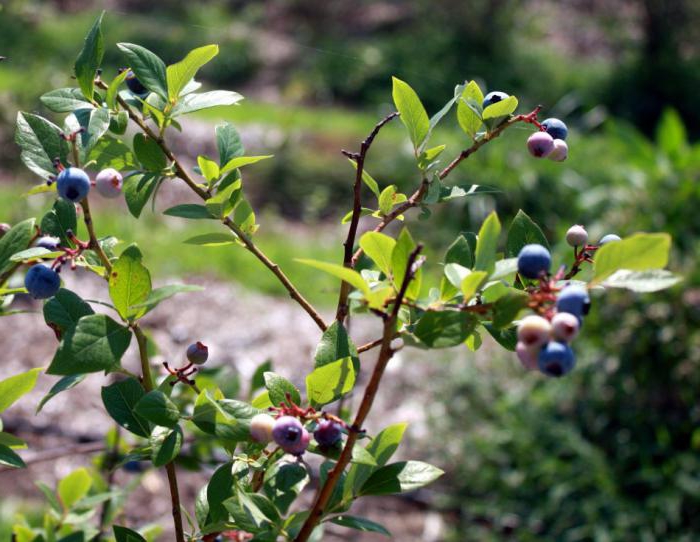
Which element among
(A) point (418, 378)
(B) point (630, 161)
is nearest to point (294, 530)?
(A) point (418, 378)

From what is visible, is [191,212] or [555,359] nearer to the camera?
[555,359]

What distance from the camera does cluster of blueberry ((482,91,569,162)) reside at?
0.74 meters

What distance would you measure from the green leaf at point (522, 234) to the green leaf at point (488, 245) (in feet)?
0.48

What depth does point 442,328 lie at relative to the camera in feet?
1.96

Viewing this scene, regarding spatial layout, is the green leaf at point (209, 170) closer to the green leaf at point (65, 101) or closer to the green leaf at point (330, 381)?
the green leaf at point (65, 101)

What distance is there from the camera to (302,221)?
5035 mm

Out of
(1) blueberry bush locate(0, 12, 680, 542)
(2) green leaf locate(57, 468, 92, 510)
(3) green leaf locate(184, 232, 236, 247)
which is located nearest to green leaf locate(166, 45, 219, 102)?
(1) blueberry bush locate(0, 12, 680, 542)

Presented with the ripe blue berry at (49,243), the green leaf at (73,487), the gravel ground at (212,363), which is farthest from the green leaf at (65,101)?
the gravel ground at (212,363)

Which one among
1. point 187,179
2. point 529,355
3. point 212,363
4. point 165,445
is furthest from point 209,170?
point 212,363

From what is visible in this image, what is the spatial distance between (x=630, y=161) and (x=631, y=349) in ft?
3.12

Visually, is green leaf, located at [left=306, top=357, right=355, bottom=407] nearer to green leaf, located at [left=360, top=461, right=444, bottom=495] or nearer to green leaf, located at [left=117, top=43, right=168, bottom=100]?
green leaf, located at [left=360, top=461, right=444, bottom=495]

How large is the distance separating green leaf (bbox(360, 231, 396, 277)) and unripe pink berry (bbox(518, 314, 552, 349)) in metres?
0.11

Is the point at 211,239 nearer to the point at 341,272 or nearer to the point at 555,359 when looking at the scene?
the point at 341,272

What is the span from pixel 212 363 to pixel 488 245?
259 centimetres
